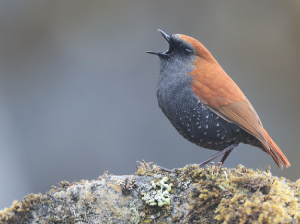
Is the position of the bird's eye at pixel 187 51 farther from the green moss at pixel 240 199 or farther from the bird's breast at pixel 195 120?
the green moss at pixel 240 199

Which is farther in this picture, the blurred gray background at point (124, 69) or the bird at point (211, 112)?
the blurred gray background at point (124, 69)

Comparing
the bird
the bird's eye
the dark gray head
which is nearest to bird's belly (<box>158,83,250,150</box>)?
the bird

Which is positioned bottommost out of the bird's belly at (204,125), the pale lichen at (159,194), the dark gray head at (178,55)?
the pale lichen at (159,194)

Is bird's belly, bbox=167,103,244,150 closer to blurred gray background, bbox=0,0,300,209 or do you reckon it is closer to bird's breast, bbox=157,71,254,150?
bird's breast, bbox=157,71,254,150

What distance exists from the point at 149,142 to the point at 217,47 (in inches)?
108

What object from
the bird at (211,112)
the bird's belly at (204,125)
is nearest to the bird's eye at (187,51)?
the bird at (211,112)

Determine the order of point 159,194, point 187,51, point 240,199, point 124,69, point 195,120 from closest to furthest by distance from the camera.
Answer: point 240,199 < point 159,194 < point 195,120 < point 187,51 < point 124,69

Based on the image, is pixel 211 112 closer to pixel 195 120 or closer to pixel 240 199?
pixel 195 120

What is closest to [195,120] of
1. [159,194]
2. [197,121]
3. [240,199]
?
[197,121]

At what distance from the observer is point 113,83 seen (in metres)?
5.80

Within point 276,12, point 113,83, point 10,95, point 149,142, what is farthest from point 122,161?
point 276,12

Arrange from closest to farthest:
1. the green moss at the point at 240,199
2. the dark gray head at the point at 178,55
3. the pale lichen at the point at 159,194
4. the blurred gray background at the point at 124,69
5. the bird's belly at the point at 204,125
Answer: the green moss at the point at 240,199
the pale lichen at the point at 159,194
the bird's belly at the point at 204,125
the dark gray head at the point at 178,55
the blurred gray background at the point at 124,69

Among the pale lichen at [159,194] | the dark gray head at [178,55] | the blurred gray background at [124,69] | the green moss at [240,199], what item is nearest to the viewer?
the green moss at [240,199]

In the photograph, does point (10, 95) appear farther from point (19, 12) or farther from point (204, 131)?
point (204, 131)
